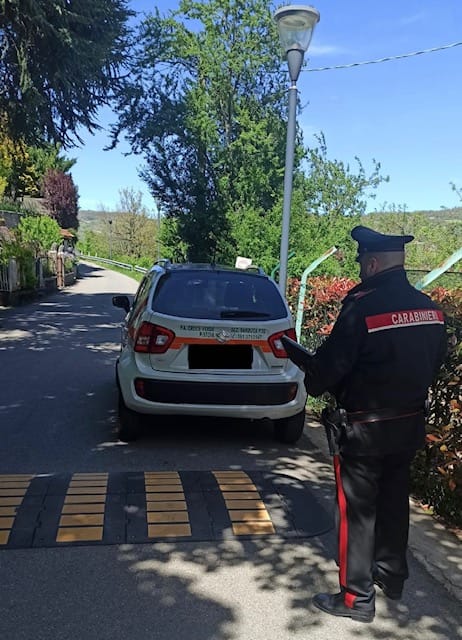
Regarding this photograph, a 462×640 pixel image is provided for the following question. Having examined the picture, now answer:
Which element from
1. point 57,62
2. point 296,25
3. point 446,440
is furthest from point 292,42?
point 57,62

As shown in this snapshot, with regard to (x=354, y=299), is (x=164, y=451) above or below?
below

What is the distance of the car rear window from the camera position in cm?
525

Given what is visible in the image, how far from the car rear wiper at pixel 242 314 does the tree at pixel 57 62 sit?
911 centimetres

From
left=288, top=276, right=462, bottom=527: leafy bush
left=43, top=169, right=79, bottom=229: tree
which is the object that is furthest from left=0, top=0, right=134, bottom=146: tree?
left=43, top=169, right=79, bottom=229: tree

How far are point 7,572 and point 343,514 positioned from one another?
1.82 metres

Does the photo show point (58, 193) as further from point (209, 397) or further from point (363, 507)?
point (363, 507)

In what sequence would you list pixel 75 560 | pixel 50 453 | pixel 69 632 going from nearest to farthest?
1. pixel 69 632
2. pixel 75 560
3. pixel 50 453

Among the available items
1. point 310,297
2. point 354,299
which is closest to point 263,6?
point 310,297

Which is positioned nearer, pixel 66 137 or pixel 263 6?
pixel 66 137

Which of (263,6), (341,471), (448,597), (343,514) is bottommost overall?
(448,597)

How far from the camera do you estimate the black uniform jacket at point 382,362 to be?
2.74 meters

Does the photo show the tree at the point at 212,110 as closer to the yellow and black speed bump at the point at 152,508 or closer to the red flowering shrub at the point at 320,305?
the red flowering shrub at the point at 320,305

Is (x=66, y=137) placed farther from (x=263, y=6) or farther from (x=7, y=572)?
(x=7, y=572)

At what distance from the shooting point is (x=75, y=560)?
3352 millimetres
